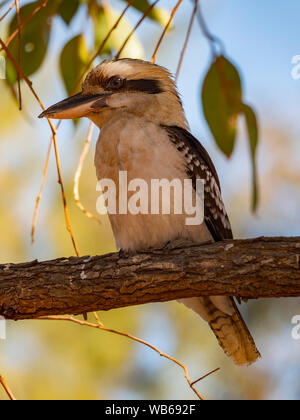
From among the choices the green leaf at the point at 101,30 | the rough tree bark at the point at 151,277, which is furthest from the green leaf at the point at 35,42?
the rough tree bark at the point at 151,277

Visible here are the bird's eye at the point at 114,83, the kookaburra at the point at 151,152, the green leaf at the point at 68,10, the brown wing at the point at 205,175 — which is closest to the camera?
the kookaburra at the point at 151,152

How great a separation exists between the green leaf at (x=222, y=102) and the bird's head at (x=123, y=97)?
0.70ft

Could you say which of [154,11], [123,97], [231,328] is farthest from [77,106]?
[231,328]

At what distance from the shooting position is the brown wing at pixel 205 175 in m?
3.69

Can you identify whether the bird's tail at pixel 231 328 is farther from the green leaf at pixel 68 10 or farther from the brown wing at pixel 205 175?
the green leaf at pixel 68 10

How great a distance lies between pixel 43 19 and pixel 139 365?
13.0ft

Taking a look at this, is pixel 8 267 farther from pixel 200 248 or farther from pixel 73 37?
pixel 73 37

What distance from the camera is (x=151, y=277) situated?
3.14 metres

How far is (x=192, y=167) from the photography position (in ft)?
12.1

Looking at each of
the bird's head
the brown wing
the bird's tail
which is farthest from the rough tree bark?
the bird's head

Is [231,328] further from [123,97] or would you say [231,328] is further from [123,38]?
[123,38]

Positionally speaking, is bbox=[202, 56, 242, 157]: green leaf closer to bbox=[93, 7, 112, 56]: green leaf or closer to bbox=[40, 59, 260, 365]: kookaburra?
bbox=[40, 59, 260, 365]: kookaburra

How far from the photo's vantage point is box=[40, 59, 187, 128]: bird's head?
3.80 metres

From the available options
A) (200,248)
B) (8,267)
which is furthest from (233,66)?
(8,267)
